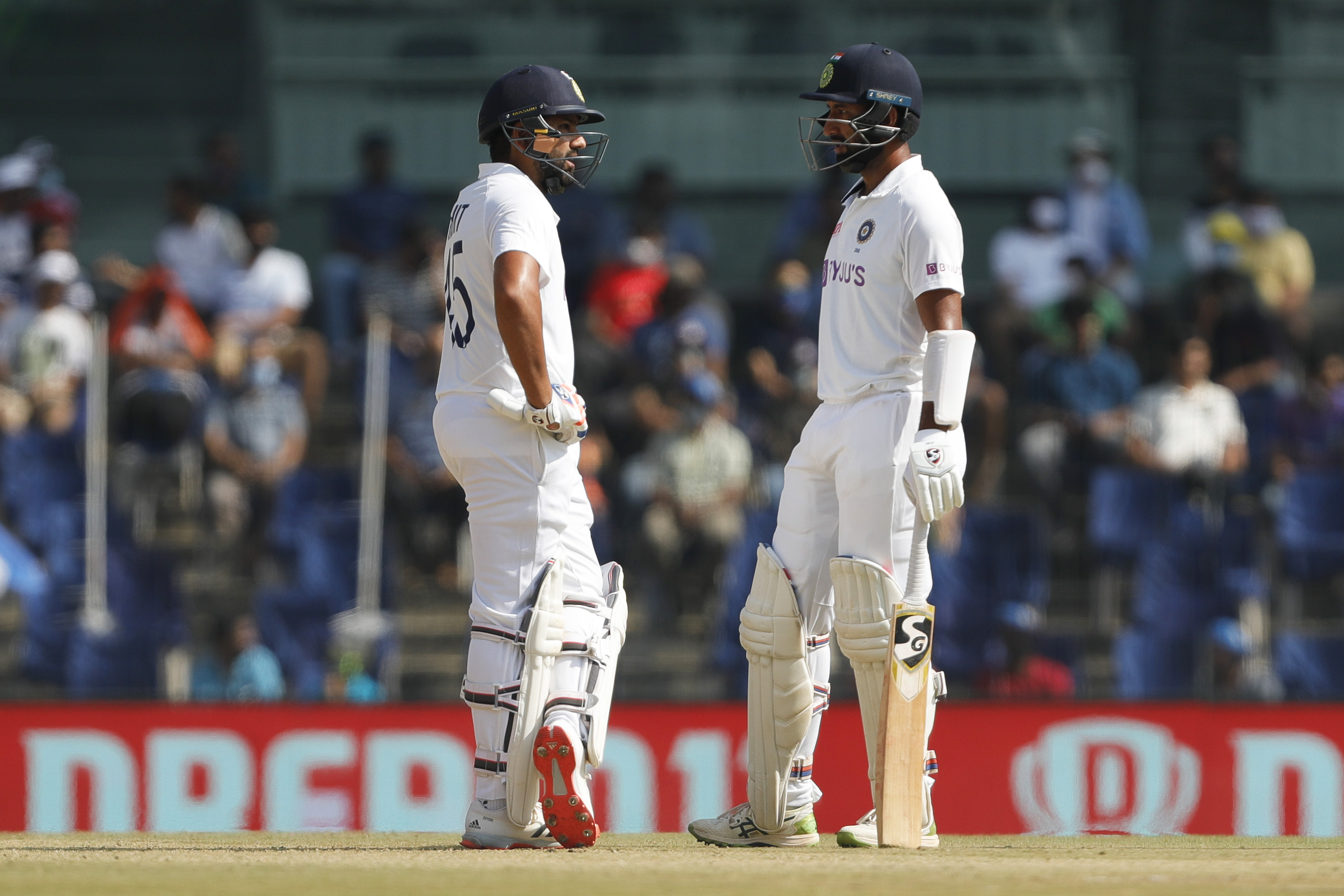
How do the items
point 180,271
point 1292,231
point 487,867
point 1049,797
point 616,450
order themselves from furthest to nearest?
1. point 1292,231
2. point 180,271
3. point 616,450
4. point 1049,797
5. point 487,867

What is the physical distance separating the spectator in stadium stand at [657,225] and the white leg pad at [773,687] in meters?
6.61

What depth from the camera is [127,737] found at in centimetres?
825

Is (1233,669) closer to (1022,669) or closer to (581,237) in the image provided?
(1022,669)

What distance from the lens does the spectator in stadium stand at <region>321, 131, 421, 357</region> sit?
39.4 feet

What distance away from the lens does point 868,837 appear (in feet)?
17.3

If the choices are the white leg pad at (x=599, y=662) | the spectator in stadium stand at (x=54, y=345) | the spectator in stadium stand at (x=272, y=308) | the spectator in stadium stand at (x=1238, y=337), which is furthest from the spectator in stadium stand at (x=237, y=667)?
the spectator in stadium stand at (x=1238, y=337)

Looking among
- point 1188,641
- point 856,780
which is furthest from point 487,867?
point 1188,641

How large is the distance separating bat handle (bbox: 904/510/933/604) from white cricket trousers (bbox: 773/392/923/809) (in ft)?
0.08

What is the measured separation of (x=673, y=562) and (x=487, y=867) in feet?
18.5

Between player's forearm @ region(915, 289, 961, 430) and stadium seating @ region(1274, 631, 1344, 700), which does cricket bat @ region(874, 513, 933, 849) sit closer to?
player's forearm @ region(915, 289, 961, 430)

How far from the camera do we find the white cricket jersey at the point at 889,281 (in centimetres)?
515

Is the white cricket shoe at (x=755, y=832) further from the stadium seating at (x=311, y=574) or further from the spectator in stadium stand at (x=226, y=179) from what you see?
the spectator in stadium stand at (x=226, y=179)

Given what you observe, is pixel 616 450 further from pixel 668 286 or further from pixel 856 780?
pixel 856 780

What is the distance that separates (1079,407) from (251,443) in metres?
4.82
